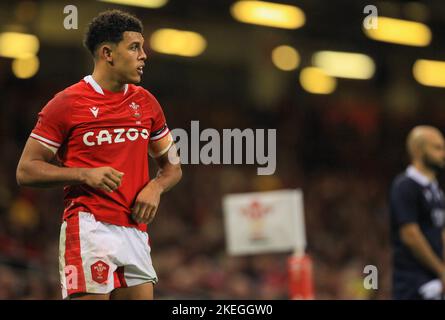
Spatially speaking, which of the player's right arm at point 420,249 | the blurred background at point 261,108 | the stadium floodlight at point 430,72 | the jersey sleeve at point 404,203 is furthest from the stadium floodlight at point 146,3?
the player's right arm at point 420,249

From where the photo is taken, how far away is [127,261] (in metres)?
4.75

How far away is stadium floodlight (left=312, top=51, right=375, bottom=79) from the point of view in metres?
21.2

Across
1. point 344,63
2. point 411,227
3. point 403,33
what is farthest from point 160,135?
point 344,63

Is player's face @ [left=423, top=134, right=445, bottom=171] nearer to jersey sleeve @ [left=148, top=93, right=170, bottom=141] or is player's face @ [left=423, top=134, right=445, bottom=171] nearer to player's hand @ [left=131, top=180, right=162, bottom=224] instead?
jersey sleeve @ [left=148, top=93, right=170, bottom=141]

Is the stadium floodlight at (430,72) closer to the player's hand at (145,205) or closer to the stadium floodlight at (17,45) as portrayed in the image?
the stadium floodlight at (17,45)

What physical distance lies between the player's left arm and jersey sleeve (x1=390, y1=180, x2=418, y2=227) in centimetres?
334

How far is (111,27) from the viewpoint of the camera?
489 centimetres

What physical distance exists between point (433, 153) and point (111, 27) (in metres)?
4.26

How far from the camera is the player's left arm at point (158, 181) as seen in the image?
481 cm

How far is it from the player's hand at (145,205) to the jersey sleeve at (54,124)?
0.47m

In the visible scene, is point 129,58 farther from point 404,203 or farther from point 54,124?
point 404,203
